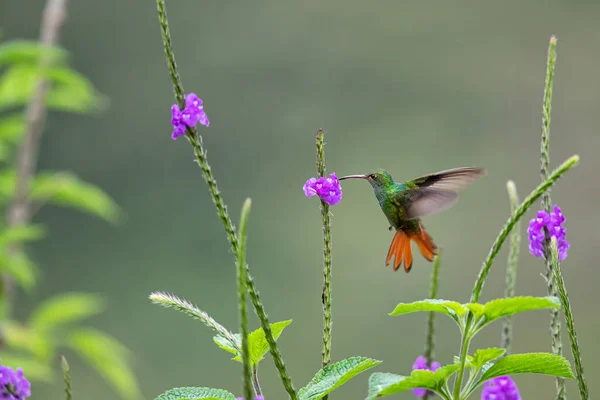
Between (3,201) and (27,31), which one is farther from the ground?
(27,31)

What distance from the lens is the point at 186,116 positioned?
0.80m

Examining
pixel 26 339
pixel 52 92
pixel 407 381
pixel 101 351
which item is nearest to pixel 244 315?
pixel 407 381

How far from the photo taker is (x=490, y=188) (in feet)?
40.7

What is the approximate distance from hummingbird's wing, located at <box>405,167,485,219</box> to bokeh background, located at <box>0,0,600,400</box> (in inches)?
359

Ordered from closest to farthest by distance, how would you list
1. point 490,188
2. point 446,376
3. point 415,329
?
point 446,376
point 415,329
point 490,188

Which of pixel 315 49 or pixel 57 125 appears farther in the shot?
pixel 315 49

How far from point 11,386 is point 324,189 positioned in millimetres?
394

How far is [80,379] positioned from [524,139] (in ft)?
25.9

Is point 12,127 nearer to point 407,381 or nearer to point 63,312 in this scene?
point 63,312

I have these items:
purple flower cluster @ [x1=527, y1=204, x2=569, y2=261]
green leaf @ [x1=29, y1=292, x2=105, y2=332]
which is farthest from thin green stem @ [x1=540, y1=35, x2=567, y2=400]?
green leaf @ [x1=29, y1=292, x2=105, y2=332]

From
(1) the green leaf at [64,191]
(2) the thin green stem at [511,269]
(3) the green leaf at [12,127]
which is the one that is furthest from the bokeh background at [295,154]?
(2) the thin green stem at [511,269]

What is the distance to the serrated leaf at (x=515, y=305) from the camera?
0.66 meters

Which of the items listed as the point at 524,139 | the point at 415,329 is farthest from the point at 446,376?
the point at 524,139

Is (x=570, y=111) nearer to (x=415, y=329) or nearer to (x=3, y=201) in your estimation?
(x=415, y=329)
